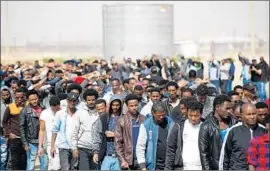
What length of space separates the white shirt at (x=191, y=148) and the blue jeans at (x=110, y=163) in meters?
1.27

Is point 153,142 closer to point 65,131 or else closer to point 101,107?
point 101,107

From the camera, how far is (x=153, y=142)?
326 inches

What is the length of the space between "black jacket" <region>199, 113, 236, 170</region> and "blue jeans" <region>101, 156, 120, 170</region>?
147cm

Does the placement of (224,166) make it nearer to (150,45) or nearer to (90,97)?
(90,97)

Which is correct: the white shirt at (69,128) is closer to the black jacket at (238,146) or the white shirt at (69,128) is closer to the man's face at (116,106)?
the man's face at (116,106)

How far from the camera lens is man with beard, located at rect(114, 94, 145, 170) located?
853 cm

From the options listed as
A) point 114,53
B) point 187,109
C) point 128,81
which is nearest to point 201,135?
point 187,109

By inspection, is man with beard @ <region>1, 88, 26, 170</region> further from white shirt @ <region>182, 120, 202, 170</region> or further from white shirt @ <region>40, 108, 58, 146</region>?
white shirt @ <region>182, 120, 202, 170</region>

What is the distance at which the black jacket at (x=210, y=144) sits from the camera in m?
7.59

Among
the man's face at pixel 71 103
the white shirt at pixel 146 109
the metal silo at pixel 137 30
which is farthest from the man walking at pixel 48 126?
the metal silo at pixel 137 30

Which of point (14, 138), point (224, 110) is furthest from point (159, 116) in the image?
point (14, 138)

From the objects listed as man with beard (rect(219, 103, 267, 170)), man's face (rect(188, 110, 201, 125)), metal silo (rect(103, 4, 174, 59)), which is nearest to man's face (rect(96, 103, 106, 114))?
man's face (rect(188, 110, 201, 125))

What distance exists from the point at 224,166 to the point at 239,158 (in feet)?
0.62

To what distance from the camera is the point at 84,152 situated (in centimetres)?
970
